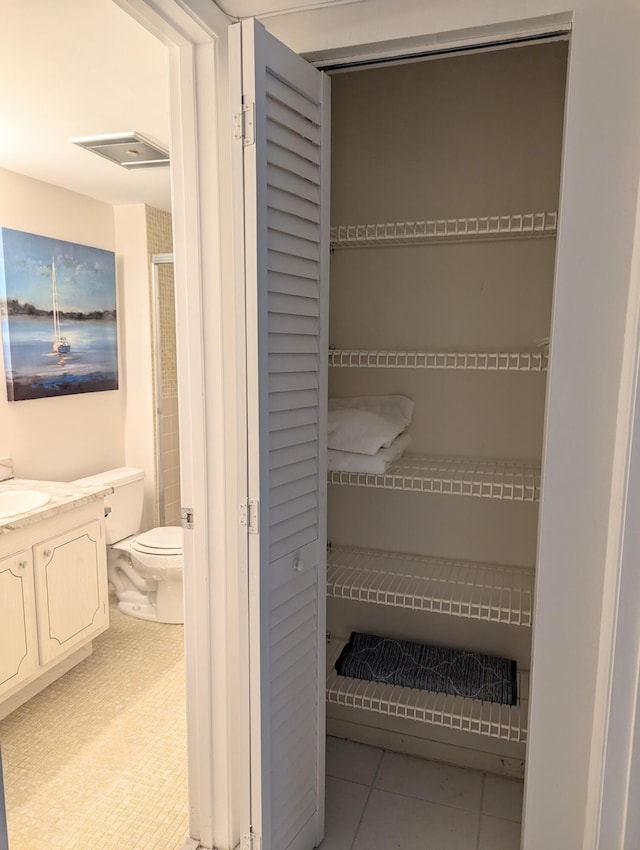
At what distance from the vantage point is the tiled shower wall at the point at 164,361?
3729 mm

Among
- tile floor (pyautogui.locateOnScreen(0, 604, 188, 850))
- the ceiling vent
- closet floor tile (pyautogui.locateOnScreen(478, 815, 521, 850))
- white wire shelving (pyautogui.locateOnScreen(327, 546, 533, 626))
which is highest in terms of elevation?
the ceiling vent

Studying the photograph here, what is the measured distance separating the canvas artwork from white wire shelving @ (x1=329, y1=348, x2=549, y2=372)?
1857 mm

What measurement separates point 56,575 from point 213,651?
1194mm

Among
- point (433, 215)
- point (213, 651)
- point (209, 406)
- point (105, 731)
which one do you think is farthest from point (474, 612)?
point (105, 731)

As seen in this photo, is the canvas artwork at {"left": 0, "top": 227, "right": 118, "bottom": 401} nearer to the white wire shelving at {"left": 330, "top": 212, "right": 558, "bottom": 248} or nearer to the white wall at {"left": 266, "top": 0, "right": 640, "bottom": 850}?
the white wire shelving at {"left": 330, "top": 212, "right": 558, "bottom": 248}

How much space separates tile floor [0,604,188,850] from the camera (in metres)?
1.89

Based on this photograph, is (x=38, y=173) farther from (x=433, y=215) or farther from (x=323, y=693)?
(x=323, y=693)

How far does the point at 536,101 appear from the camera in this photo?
6.13 ft

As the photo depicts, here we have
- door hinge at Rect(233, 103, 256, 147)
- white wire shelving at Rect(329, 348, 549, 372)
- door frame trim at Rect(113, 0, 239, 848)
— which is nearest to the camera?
door hinge at Rect(233, 103, 256, 147)

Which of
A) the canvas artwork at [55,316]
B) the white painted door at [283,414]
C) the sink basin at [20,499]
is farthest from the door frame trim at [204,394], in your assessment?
the canvas artwork at [55,316]

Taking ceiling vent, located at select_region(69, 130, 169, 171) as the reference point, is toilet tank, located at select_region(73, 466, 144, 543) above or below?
below

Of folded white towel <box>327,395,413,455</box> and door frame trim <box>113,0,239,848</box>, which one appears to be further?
folded white towel <box>327,395,413,455</box>

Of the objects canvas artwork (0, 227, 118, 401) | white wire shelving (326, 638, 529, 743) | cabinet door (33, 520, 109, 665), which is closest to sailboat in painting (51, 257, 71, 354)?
canvas artwork (0, 227, 118, 401)

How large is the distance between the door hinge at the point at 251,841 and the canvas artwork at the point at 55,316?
7.63 ft
